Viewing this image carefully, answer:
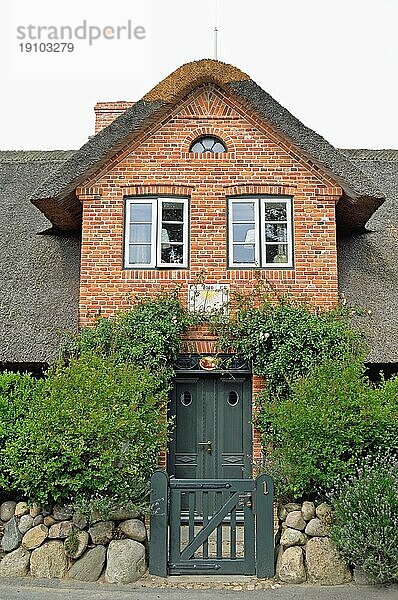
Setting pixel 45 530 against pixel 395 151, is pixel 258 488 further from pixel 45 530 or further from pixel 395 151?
pixel 395 151

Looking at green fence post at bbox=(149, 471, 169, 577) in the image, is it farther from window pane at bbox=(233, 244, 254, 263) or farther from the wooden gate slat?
window pane at bbox=(233, 244, 254, 263)

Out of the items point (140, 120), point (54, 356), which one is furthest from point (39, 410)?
point (140, 120)

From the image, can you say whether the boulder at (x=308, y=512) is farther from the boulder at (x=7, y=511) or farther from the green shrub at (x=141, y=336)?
the green shrub at (x=141, y=336)

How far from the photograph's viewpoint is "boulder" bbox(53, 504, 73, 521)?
9.23 metres

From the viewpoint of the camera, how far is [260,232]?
13227 mm

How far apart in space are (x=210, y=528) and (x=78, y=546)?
4.90ft

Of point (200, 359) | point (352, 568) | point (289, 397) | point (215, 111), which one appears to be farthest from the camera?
point (215, 111)

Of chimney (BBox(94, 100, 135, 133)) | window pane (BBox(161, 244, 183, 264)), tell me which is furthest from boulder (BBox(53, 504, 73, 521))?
chimney (BBox(94, 100, 135, 133))

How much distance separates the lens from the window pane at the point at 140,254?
13.2m

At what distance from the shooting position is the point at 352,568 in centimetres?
900

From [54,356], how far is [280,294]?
12.2 ft

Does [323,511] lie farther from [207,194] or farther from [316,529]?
[207,194]

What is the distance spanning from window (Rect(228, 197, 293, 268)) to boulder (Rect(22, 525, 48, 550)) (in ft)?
18.5

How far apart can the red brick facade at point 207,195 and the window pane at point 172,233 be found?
0.19m
